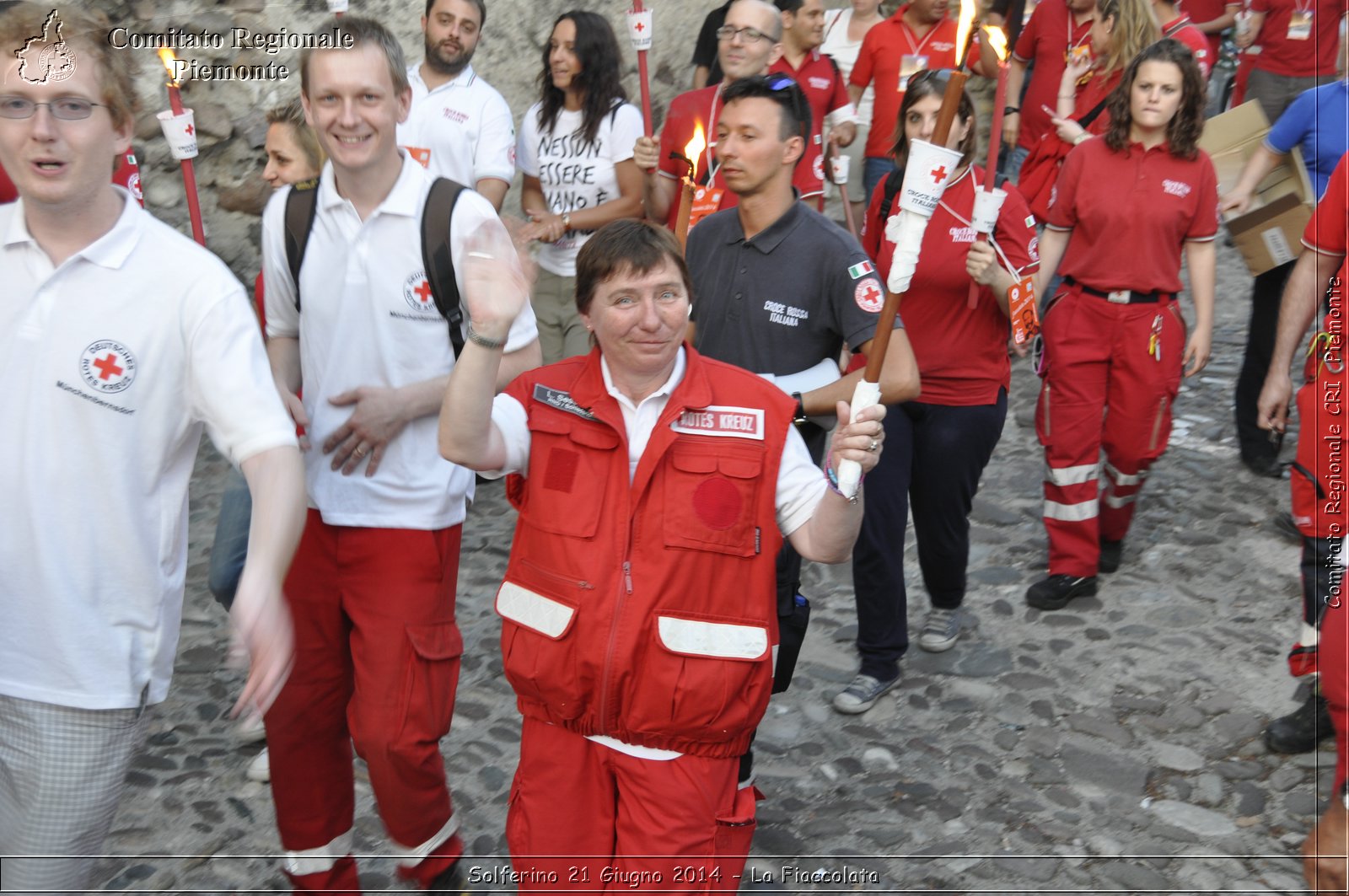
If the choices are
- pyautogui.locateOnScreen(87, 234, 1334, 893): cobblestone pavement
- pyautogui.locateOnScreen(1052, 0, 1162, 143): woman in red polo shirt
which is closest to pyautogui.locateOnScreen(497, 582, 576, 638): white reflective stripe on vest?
pyautogui.locateOnScreen(87, 234, 1334, 893): cobblestone pavement

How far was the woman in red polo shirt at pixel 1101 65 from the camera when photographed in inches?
256

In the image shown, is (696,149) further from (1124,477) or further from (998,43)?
(1124,477)

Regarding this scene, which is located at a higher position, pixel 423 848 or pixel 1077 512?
pixel 1077 512

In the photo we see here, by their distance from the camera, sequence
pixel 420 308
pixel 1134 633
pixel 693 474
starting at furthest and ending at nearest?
pixel 1134 633
pixel 420 308
pixel 693 474

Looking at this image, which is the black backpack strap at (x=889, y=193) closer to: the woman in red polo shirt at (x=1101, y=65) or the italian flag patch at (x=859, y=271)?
the italian flag patch at (x=859, y=271)

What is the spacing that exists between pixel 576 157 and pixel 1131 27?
110 inches

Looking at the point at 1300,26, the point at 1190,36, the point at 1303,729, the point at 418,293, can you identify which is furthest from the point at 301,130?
the point at 1300,26

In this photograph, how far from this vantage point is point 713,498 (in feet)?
10.3

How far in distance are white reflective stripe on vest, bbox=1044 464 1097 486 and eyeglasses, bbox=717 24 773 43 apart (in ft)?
7.53

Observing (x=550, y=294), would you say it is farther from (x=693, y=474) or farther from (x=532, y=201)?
(x=693, y=474)

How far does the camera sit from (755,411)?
3.21 m

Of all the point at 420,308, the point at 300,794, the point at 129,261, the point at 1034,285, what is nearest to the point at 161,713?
the point at 300,794

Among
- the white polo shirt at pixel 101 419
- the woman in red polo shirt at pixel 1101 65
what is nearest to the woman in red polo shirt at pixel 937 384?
the woman in red polo shirt at pixel 1101 65

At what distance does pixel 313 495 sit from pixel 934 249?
8.39 ft
